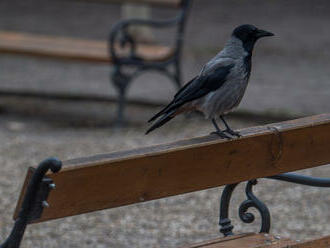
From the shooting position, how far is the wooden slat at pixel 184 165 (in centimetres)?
249

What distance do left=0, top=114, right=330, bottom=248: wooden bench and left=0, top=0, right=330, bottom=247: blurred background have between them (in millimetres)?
1829

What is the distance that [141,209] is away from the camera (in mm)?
5395

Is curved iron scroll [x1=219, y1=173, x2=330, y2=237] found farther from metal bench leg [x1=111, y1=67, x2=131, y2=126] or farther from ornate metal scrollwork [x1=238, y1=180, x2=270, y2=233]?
metal bench leg [x1=111, y1=67, x2=131, y2=126]

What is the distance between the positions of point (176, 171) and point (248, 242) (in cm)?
60

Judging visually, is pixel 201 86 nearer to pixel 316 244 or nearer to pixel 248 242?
pixel 248 242

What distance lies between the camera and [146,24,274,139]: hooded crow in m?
3.57

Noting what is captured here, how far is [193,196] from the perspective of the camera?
18.5ft

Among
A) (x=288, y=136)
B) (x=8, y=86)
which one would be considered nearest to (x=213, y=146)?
(x=288, y=136)

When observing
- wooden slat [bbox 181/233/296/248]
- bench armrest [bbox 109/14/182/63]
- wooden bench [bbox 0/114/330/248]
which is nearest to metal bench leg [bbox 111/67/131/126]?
bench armrest [bbox 109/14/182/63]

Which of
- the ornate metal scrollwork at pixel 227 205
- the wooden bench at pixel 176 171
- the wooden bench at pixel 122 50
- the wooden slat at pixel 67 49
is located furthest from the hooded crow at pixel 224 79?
the wooden slat at pixel 67 49

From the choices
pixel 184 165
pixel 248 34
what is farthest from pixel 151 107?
pixel 184 165

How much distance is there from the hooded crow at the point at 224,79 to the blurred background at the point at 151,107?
139cm

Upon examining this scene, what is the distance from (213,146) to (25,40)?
221 inches

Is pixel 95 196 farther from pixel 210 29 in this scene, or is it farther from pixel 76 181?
pixel 210 29
